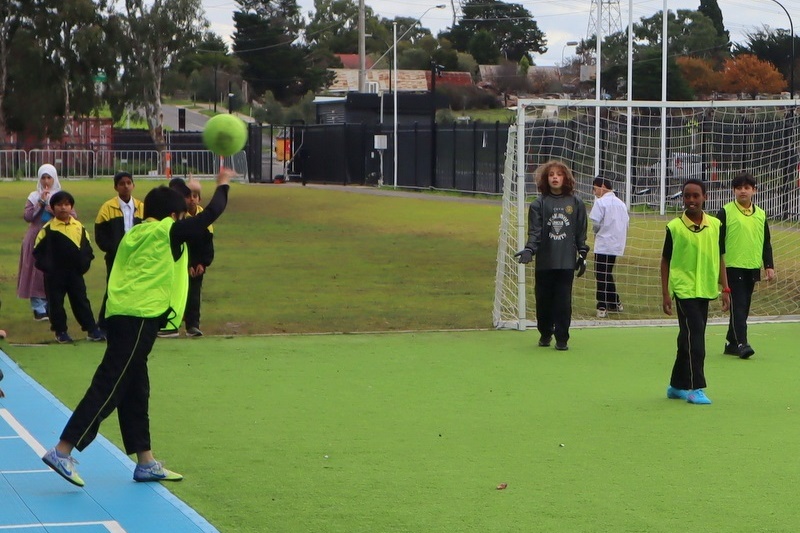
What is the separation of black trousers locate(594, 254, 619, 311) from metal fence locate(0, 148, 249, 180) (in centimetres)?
4108

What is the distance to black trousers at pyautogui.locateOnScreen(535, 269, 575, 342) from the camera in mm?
12672

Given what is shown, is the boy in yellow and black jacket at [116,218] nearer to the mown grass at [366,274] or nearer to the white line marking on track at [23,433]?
the mown grass at [366,274]

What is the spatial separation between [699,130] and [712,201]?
1.87 metres

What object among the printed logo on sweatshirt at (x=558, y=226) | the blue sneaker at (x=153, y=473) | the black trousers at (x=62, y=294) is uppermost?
the printed logo on sweatshirt at (x=558, y=226)

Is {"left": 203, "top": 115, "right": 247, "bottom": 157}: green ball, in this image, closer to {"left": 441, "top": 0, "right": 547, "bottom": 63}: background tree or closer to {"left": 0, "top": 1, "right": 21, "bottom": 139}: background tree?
{"left": 0, "top": 1, "right": 21, "bottom": 139}: background tree

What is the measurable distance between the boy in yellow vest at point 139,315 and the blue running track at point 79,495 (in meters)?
0.16

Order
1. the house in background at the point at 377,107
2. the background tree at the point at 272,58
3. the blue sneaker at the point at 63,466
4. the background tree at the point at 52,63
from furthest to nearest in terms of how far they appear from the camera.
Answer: the background tree at the point at 272,58, the house in background at the point at 377,107, the background tree at the point at 52,63, the blue sneaker at the point at 63,466

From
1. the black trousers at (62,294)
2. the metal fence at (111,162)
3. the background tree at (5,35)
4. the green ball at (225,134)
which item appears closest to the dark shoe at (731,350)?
the black trousers at (62,294)

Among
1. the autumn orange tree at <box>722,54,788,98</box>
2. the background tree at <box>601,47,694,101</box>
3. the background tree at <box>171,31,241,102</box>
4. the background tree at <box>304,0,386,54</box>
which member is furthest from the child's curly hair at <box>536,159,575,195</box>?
the background tree at <box>304,0,386,54</box>

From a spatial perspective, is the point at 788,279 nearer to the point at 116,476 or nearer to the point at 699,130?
the point at 699,130

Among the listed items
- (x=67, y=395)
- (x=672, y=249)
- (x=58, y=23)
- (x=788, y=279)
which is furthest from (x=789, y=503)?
(x=58, y=23)

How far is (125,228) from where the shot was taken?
12.4 m

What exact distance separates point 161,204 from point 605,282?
32.0 ft

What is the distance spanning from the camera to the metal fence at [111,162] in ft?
186
